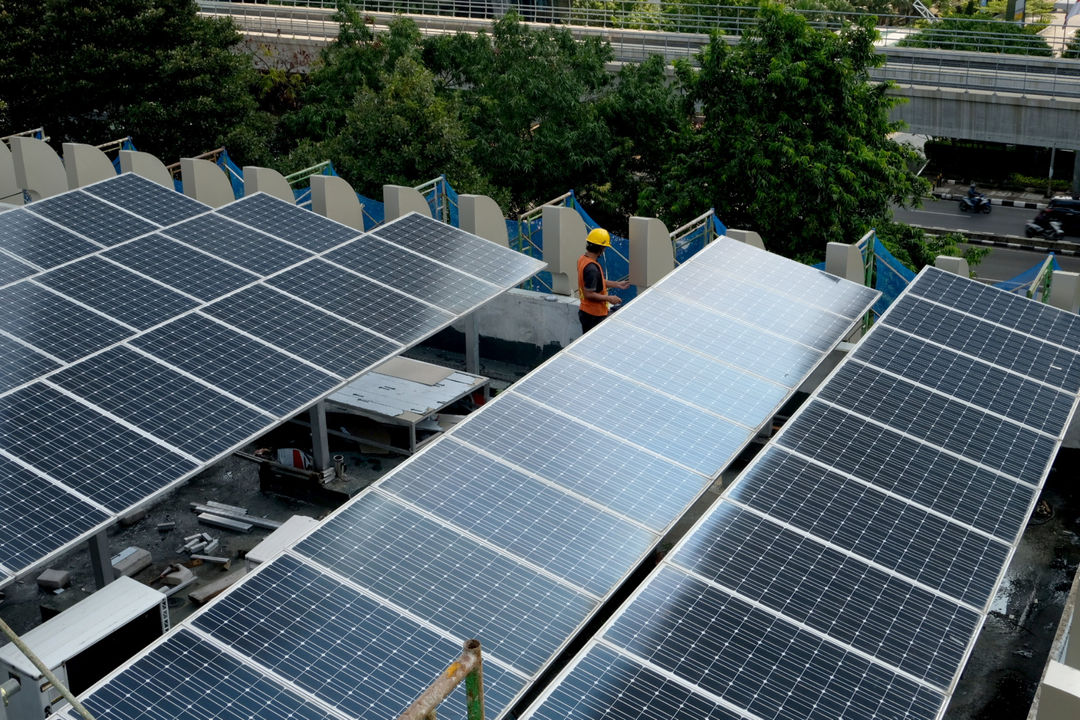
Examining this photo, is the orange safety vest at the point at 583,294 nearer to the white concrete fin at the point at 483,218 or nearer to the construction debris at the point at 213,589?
the white concrete fin at the point at 483,218

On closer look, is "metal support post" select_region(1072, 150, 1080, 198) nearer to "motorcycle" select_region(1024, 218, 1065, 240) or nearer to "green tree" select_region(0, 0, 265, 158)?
"motorcycle" select_region(1024, 218, 1065, 240)

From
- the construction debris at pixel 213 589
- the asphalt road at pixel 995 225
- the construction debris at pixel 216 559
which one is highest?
the construction debris at pixel 213 589

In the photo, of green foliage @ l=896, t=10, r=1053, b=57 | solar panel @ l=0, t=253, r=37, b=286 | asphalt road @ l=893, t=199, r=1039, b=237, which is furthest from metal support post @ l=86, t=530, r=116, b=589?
green foliage @ l=896, t=10, r=1053, b=57

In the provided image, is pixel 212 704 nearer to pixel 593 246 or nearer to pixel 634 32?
pixel 593 246

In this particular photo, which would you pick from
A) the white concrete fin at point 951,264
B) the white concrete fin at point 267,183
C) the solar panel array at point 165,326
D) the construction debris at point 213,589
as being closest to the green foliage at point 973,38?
the white concrete fin at point 951,264

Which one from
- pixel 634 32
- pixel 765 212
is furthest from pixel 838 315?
pixel 634 32

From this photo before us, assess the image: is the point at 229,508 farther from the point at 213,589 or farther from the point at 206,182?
the point at 206,182
